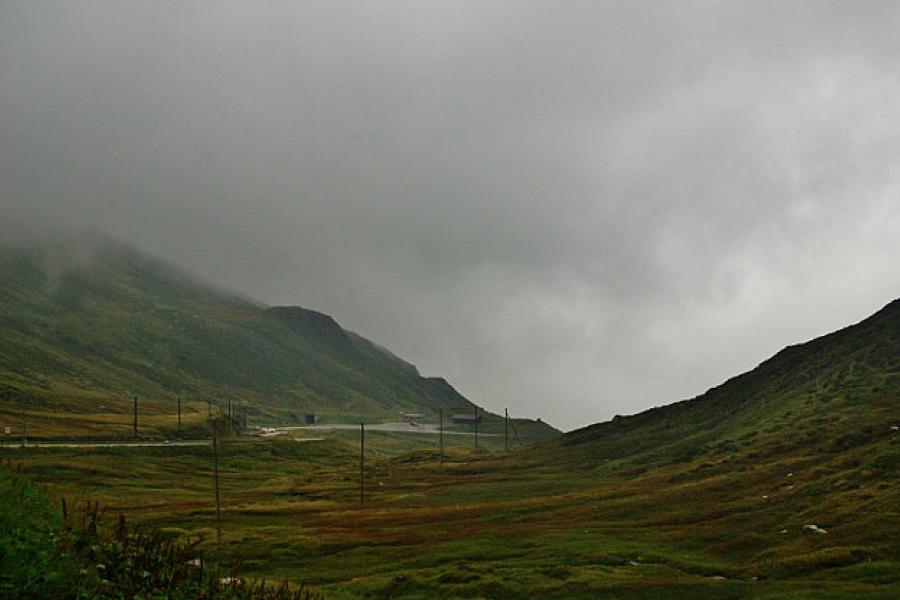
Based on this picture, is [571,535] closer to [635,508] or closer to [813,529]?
[635,508]

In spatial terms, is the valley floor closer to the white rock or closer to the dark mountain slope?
the white rock

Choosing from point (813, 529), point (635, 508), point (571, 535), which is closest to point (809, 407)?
point (635, 508)

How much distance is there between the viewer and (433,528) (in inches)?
4122

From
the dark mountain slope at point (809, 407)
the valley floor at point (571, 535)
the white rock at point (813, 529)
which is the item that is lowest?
the valley floor at point (571, 535)

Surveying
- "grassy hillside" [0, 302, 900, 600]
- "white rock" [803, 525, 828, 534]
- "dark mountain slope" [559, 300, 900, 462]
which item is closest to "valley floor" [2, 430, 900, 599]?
"grassy hillside" [0, 302, 900, 600]

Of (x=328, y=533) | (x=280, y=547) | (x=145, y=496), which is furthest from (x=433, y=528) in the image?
(x=145, y=496)

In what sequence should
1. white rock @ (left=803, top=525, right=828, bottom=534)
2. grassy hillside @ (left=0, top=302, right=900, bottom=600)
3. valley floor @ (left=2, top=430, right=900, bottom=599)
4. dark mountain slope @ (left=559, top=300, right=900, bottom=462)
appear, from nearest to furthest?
1. valley floor @ (left=2, top=430, right=900, bottom=599)
2. grassy hillside @ (left=0, top=302, right=900, bottom=600)
3. white rock @ (left=803, top=525, right=828, bottom=534)
4. dark mountain slope @ (left=559, top=300, right=900, bottom=462)

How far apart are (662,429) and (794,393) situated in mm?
36891

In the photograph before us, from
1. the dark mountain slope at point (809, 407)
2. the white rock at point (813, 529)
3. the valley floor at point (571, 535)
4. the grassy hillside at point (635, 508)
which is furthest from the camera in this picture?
the dark mountain slope at point (809, 407)

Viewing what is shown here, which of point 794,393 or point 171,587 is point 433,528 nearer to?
point 171,587

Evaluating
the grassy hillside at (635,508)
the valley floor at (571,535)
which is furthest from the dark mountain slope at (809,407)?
the valley floor at (571,535)

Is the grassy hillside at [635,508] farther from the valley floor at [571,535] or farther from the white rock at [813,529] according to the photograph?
the white rock at [813,529]

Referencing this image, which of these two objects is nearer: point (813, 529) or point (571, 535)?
point (813, 529)

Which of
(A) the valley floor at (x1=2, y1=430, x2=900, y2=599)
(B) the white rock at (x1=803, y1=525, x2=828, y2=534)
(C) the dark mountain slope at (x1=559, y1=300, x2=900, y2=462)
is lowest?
(A) the valley floor at (x1=2, y1=430, x2=900, y2=599)
